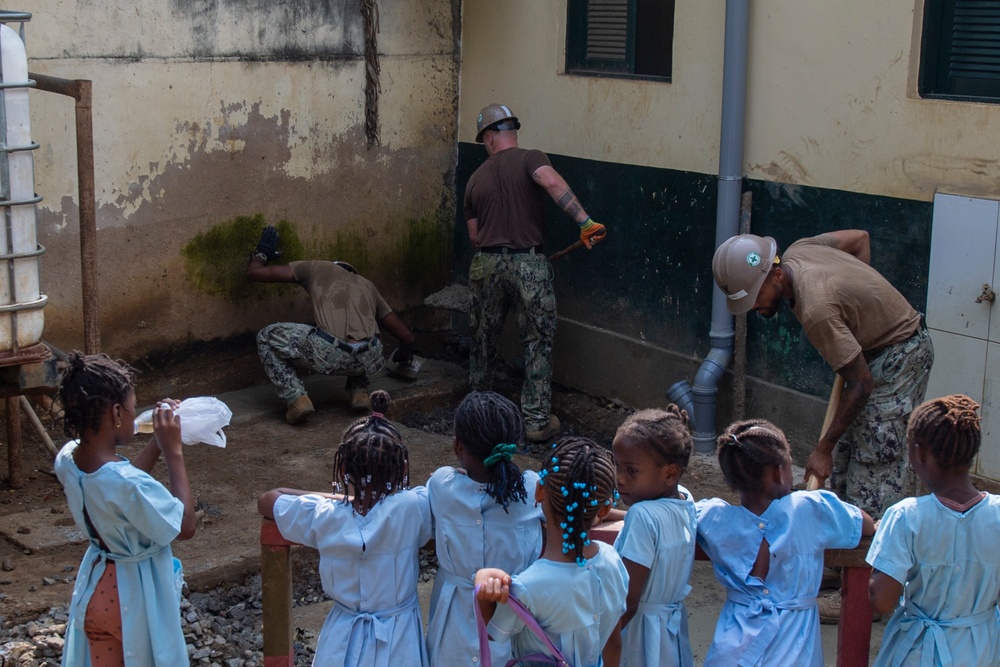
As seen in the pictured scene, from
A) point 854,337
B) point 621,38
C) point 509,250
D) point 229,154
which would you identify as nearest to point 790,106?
point 621,38

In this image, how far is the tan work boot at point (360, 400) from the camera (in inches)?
279

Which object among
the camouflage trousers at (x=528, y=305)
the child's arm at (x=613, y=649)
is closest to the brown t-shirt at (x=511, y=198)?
the camouflage trousers at (x=528, y=305)

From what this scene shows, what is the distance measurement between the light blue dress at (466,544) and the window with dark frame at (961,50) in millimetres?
3630

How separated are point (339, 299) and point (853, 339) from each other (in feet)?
11.8

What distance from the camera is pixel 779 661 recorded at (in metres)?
2.83

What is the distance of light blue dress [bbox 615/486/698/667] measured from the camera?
9.14 feet

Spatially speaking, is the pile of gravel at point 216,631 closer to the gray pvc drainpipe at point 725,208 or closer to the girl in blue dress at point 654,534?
the girl in blue dress at point 654,534

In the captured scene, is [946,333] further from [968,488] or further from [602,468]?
[602,468]

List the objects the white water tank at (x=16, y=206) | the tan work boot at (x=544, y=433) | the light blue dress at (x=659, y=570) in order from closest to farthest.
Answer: the light blue dress at (x=659, y=570), the white water tank at (x=16, y=206), the tan work boot at (x=544, y=433)

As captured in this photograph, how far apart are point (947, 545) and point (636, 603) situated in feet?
2.43

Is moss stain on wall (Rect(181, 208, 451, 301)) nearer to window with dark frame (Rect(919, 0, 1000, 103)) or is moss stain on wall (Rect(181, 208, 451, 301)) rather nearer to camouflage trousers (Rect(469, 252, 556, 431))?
camouflage trousers (Rect(469, 252, 556, 431))

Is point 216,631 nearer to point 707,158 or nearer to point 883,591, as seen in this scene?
point 883,591

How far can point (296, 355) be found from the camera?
6910mm

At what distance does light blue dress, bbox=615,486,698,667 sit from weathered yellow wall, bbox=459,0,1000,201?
318cm
